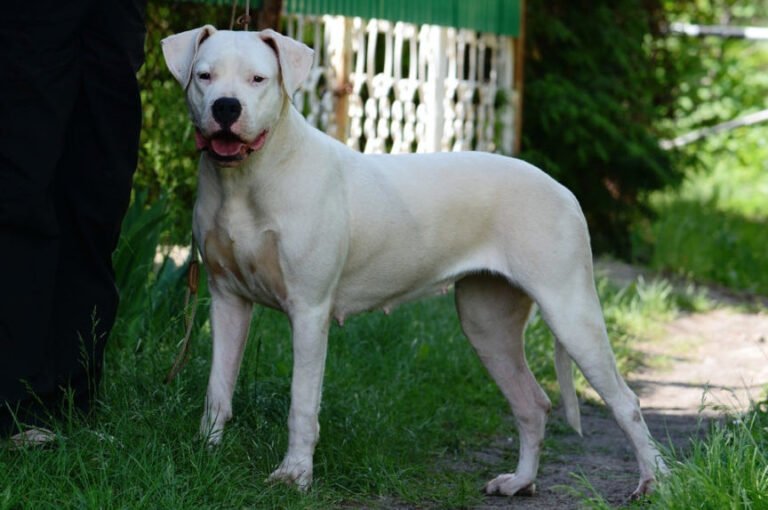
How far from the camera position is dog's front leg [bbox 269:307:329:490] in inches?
148

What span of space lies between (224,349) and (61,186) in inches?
29.9

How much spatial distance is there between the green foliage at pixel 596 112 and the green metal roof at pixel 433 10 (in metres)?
0.75

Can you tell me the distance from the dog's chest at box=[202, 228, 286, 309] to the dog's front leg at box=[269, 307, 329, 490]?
120 mm

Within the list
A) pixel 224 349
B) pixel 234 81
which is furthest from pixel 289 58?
pixel 224 349

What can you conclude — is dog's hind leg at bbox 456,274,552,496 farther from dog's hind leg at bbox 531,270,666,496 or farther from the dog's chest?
the dog's chest

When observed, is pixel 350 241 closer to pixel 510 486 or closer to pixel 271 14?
pixel 510 486

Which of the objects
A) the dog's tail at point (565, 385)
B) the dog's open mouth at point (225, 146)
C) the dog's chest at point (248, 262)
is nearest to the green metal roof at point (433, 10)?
the dog's chest at point (248, 262)

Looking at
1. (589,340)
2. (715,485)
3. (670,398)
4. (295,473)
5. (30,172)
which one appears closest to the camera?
(715,485)

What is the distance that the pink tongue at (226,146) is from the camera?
3508 mm

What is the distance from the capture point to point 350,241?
12.8 ft

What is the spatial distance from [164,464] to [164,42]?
4.25ft

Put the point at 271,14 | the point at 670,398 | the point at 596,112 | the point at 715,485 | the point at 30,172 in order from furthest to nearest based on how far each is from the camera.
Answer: the point at 596,112 → the point at 670,398 → the point at 271,14 → the point at 30,172 → the point at 715,485

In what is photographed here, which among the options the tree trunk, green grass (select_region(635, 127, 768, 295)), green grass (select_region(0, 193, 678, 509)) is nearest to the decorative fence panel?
the tree trunk

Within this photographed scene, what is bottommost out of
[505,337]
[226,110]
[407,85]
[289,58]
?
[505,337]
